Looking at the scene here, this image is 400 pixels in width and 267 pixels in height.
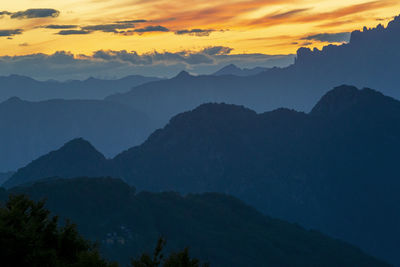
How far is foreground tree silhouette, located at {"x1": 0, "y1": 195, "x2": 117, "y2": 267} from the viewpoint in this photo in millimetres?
37375

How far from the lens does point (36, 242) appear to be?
3847 centimetres

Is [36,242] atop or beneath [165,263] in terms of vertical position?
atop

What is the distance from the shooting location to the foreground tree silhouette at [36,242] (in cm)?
3738

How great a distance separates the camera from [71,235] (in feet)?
142

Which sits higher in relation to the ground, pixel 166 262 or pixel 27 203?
pixel 27 203

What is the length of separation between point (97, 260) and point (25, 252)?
18.9 feet

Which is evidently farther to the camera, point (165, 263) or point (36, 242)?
point (165, 263)

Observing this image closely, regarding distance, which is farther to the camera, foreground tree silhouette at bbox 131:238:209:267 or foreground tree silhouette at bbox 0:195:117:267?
foreground tree silhouette at bbox 131:238:209:267

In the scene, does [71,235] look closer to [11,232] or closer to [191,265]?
[11,232]

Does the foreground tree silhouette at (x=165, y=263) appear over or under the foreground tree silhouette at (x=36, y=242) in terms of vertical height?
under

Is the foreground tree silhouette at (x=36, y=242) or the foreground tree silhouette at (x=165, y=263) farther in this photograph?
the foreground tree silhouette at (x=165, y=263)

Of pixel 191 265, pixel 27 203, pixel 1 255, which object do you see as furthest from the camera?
pixel 27 203

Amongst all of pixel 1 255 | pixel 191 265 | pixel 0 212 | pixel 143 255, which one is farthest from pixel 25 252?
pixel 191 265

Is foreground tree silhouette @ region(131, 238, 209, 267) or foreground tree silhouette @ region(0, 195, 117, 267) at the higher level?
foreground tree silhouette @ region(0, 195, 117, 267)
